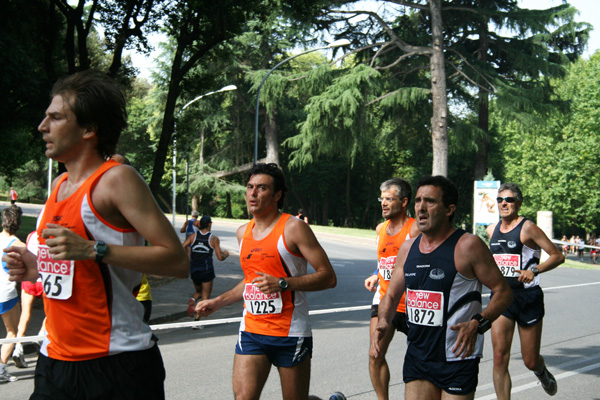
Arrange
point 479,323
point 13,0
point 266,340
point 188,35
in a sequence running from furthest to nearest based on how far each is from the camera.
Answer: point 188,35 → point 13,0 → point 266,340 → point 479,323

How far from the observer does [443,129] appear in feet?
89.5

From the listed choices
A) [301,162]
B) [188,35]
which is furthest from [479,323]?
[301,162]

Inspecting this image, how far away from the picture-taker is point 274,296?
4.43 m

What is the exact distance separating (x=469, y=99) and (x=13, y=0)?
2195cm

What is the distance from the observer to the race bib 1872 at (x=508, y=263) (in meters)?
6.73

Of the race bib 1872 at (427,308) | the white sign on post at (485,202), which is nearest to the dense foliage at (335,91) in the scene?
the white sign on post at (485,202)

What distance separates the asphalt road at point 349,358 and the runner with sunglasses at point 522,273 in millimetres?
640

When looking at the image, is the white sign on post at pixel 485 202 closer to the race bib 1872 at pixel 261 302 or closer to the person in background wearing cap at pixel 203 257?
the person in background wearing cap at pixel 203 257

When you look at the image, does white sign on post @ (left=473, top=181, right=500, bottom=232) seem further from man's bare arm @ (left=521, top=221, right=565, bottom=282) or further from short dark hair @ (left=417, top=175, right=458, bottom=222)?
short dark hair @ (left=417, top=175, right=458, bottom=222)

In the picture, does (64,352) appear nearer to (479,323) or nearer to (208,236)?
→ (479,323)

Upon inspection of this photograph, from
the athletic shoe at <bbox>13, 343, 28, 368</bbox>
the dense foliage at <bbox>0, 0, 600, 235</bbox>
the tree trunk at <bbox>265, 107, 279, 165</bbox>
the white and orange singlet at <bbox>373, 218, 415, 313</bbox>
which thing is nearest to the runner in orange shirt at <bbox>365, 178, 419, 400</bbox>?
the white and orange singlet at <bbox>373, 218, 415, 313</bbox>

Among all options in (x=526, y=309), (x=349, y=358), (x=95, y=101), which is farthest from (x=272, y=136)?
(x=95, y=101)

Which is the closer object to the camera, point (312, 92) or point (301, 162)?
point (312, 92)

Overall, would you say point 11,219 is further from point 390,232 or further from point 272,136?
point 272,136
